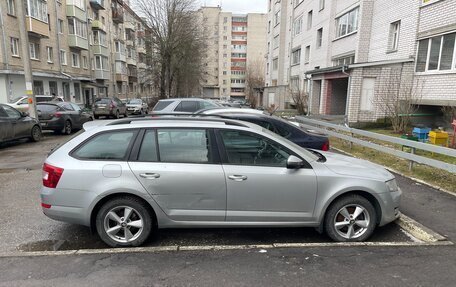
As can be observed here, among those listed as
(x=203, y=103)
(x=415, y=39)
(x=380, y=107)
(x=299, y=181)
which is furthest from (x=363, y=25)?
(x=299, y=181)

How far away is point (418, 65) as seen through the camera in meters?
13.4

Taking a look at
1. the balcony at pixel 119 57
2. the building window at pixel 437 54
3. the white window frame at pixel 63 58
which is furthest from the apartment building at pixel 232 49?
the building window at pixel 437 54

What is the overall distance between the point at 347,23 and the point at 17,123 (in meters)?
19.5

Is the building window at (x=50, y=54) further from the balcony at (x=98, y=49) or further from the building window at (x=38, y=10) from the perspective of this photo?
the balcony at (x=98, y=49)

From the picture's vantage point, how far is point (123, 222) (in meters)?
3.50

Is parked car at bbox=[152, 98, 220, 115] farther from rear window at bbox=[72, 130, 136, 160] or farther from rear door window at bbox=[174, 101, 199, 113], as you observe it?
rear window at bbox=[72, 130, 136, 160]

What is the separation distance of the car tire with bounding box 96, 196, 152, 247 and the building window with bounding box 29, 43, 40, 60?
25.5 metres

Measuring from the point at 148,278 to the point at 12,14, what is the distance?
2517cm

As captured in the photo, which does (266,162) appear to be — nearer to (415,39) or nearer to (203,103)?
(203,103)

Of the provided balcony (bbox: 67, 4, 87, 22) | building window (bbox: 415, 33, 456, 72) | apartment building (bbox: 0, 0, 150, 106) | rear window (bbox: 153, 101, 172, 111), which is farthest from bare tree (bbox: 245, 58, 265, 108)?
rear window (bbox: 153, 101, 172, 111)

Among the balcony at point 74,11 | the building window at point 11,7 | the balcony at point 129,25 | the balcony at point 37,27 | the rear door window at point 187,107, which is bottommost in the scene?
the rear door window at point 187,107

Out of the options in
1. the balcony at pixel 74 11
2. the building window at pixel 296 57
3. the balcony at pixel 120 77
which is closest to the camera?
the balcony at pixel 74 11

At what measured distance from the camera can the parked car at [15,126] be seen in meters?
9.91

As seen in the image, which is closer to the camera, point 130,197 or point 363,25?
point 130,197
